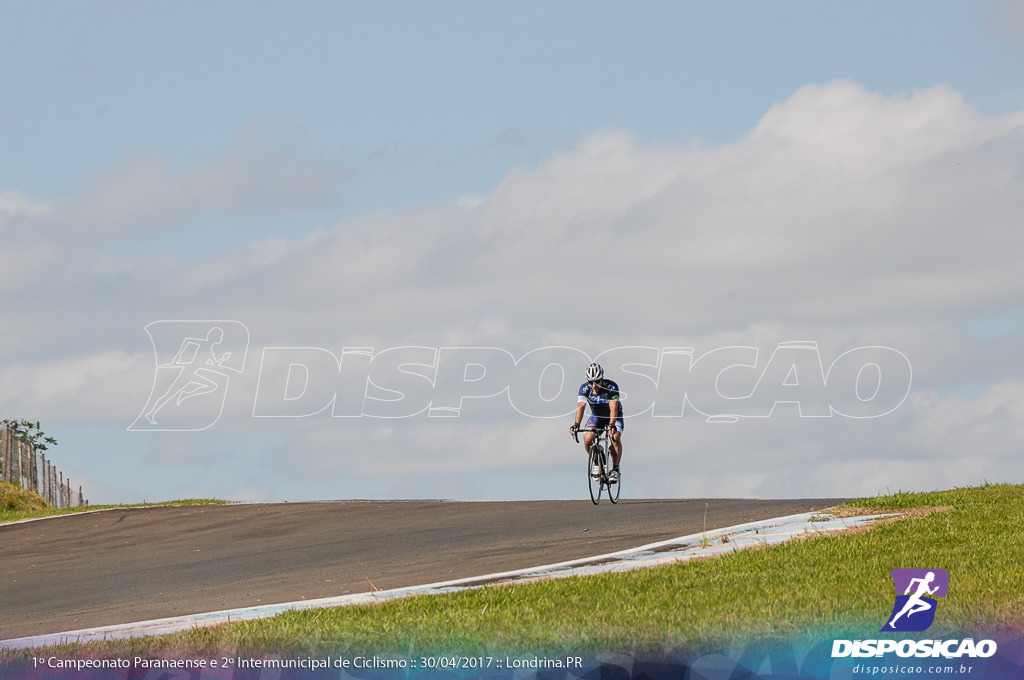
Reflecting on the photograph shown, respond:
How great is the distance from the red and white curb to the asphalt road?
0.55m

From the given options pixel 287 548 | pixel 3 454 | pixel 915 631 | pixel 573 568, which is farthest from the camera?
pixel 3 454

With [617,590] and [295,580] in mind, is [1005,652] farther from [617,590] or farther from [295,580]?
[295,580]

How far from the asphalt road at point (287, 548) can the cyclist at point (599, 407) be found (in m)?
1.40

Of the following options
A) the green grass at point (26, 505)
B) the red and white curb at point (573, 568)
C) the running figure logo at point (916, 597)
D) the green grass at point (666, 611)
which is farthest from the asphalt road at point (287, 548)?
the running figure logo at point (916, 597)

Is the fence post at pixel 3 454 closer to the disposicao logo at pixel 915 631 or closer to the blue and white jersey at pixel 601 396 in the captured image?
the blue and white jersey at pixel 601 396

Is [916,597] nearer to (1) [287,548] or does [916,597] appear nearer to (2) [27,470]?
(1) [287,548]

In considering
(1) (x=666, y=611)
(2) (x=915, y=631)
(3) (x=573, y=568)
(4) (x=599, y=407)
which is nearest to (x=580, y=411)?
(4) (x=599, y=407)

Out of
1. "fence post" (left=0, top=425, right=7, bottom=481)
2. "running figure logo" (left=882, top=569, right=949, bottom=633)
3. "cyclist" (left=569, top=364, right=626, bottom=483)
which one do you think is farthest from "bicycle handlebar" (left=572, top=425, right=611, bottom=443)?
"fence post" (left=0, top=425, right=7, bottom=481)

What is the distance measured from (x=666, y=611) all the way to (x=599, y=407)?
1087 cm

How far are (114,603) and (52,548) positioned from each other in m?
8.63

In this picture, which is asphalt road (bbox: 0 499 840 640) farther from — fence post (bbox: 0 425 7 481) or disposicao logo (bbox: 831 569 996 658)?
fence post (bbox: 0 425 7 481)

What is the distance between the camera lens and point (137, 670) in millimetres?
9008

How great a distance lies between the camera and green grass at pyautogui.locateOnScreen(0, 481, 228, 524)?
98.7 ft

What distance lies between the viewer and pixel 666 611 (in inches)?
396
